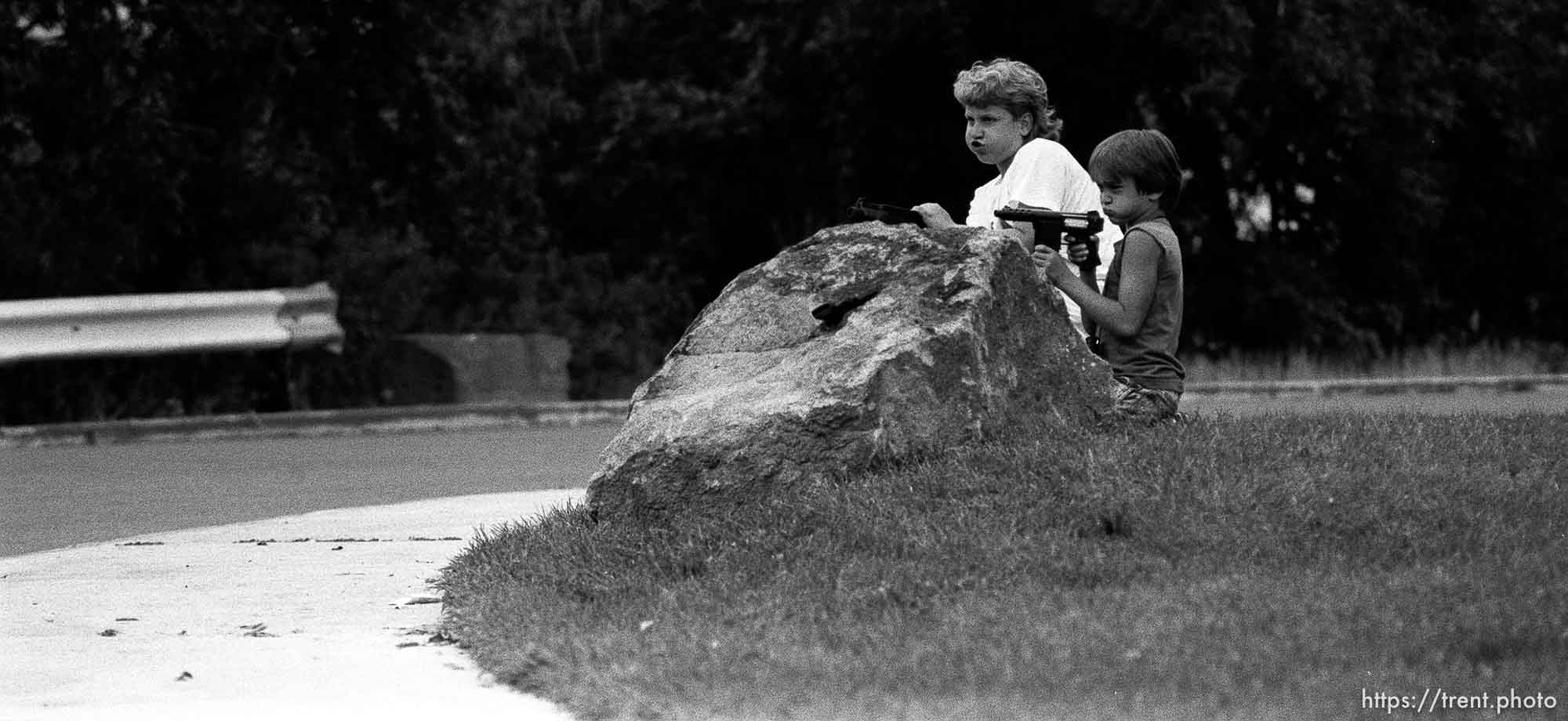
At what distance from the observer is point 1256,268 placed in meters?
21.5

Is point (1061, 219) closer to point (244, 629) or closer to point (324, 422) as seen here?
point (244, 629)

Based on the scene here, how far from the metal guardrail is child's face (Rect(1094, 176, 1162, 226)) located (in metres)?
9.02

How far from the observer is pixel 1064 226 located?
772cm

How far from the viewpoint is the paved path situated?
31.6 feet

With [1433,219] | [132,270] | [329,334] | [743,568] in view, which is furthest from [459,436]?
[1433,219]

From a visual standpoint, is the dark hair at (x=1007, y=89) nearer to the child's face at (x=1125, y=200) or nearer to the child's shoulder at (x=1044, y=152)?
the child's shoulder at (x=1044, y=152)

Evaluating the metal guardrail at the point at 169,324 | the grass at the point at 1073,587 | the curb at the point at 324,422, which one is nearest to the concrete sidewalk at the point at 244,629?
the grass at the point at 1073,587

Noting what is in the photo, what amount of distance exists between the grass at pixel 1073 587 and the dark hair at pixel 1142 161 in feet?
3.04

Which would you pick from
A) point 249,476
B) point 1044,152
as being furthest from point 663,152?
point 1044,152

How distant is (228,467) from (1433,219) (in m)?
13.1

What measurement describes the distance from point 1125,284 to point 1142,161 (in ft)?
1.53

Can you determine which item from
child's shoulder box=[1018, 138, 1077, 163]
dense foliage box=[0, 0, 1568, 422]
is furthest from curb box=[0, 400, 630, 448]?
child's shoulder box=[1018, 138, 1077, 163]

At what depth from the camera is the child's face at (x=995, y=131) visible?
26.9 feet

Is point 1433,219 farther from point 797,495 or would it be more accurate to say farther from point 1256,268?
point 797,495
